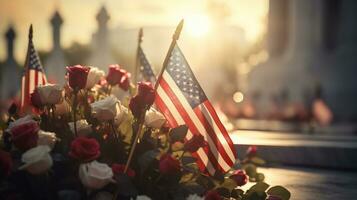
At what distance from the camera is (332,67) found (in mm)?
30719

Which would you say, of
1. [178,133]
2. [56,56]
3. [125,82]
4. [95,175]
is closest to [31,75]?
[125,82]

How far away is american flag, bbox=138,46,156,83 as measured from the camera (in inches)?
306

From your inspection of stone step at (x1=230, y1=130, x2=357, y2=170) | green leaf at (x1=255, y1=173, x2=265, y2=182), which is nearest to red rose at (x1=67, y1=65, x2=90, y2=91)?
green leaf at (x1=255, y1=173, x2=265, y2=182)

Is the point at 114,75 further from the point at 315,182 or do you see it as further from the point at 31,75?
the point at 315,182

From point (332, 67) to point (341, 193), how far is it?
24.7m

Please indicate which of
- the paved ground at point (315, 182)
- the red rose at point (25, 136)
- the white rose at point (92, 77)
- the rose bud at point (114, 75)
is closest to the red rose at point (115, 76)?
the rose bud at point (114, 75)

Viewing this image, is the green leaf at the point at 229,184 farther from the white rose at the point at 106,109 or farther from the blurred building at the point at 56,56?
the blurred building at the point at 56,56

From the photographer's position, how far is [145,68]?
25.8 ft

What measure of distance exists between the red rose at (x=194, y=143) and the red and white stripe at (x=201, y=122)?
0.23 m

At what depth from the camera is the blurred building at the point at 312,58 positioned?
29.9 meters

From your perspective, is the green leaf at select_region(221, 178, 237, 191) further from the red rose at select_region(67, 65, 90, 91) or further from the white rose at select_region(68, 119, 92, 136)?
the red rose at select_region(67, 65, 90, 91)

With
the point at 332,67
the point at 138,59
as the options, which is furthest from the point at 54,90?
the point at 332,67

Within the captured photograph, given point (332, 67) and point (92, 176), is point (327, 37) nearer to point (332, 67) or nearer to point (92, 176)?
point (332, 67)

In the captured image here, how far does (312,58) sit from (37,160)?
2911 cm
